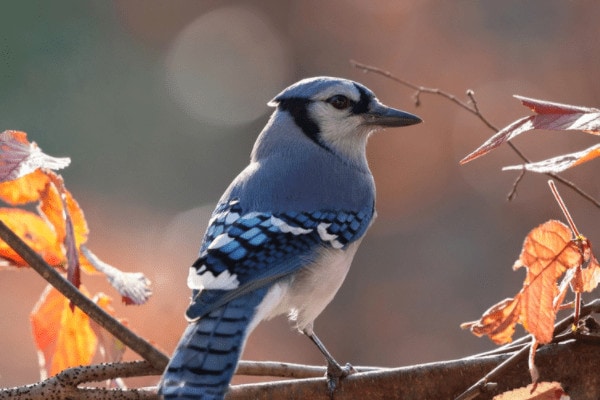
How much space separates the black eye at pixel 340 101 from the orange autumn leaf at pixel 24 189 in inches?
25.4

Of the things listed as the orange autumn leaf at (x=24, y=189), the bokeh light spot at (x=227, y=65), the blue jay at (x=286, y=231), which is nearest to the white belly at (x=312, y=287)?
the blue jay at (x=286, y=231)

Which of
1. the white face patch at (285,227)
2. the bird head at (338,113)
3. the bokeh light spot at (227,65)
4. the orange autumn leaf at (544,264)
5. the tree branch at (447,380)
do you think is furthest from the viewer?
the bokeh light spot at (227,65)

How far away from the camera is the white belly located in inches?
51.8

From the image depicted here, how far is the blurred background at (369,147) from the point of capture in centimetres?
315

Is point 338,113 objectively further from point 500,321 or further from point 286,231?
point 500,321

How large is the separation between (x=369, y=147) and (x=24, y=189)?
7.72 feet

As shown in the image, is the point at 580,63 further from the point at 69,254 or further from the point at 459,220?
the point at 69,254

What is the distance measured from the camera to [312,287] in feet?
4.36

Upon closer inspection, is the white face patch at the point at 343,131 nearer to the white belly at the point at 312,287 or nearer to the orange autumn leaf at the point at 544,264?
the white belly at the point at 312,287

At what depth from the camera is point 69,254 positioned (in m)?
1.00

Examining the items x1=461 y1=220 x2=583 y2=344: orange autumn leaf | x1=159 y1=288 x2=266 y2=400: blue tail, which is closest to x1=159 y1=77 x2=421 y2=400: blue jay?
x1=159 y1=288 x2=266 y2=400: blue tail

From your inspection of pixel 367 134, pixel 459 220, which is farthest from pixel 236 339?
pixel 459 220

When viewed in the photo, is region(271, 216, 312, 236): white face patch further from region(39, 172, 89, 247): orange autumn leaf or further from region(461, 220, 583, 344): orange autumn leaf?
region(461, 220, 583, 344): orange autumn leaf

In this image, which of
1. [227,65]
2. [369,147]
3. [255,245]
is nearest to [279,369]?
[255,245]
